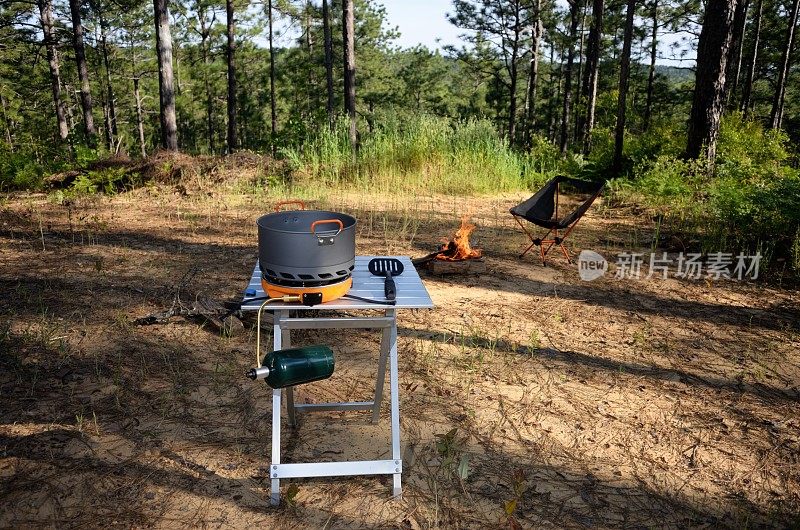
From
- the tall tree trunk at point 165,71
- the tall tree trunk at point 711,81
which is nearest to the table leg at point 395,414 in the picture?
the tall tree trunk at point 711,81

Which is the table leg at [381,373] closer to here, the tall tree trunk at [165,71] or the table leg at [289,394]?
the table leg at [289,394]

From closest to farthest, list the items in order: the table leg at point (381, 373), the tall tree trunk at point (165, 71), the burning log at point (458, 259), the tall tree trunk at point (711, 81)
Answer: the table leg at point (381, 373)
the burning log at point (458, 259)
the tall tree trunk at point (711, 81)
the tall tree trunk at point (165, 71)

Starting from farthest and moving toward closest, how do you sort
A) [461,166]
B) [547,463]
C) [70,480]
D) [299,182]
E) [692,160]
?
[461,166] → [299,182] → [692,160] → [547,463] → [70,480]

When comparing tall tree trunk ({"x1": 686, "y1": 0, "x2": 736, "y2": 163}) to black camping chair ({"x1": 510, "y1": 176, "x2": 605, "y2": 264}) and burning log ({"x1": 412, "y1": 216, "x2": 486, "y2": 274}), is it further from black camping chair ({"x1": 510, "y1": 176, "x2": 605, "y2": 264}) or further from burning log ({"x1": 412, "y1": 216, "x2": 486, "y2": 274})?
burning log ({"x1": 412, "y1": 216, "x2": 486, "y2": 274})

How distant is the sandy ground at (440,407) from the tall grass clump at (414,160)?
182 inches

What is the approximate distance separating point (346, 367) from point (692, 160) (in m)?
7.42

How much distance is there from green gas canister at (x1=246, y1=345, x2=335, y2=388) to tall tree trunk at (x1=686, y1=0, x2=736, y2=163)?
8.17 m

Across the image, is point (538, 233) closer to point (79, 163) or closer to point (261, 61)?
point (79, 163)

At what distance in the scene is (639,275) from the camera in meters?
5.54

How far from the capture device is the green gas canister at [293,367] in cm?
200

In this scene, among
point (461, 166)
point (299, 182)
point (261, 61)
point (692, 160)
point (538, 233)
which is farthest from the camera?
point (261, 61)

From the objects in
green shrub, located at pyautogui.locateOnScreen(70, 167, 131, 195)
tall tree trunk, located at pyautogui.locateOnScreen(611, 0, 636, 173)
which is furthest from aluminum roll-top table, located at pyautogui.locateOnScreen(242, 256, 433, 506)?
tall tree trunk, located at pyautogui.locateOnScreen(611, 0, 636, 173)

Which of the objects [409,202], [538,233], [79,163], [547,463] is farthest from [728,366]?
[79,163]

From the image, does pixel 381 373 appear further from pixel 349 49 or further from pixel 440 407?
pixel 349 49
